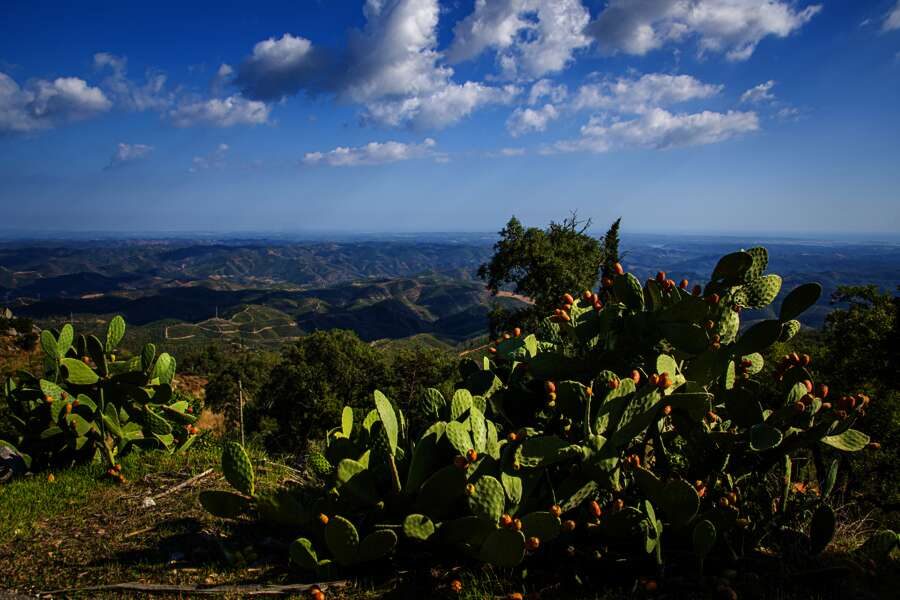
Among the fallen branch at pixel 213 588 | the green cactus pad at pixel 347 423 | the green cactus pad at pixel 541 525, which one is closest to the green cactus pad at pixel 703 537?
the green cactus pad at pixel 541 525

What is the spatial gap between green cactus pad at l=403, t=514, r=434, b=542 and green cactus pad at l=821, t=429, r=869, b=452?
2633mm

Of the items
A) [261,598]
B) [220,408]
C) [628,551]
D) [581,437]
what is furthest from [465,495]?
[220,408]

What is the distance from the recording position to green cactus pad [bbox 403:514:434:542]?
295 cm

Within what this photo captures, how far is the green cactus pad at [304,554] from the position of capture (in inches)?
123

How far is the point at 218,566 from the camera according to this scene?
3412 mm

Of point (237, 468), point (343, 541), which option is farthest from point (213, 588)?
point (343, 541)

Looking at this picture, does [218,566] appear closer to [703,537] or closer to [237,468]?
[237,468]

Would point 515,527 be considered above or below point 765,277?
below

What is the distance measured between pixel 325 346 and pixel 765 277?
85.1 feet

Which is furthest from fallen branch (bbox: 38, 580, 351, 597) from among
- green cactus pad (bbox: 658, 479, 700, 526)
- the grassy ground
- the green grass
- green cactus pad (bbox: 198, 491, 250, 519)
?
green cactus pad (bbox: 658, 479, 700, 526)

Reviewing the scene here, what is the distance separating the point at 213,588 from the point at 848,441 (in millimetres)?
4346

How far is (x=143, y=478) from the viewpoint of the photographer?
16.6 ft

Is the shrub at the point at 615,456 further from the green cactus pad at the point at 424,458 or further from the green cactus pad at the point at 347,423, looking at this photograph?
the green cactus pad at the point at 347,423

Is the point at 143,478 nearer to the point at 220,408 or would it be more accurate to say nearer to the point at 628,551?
the point at 628,551
